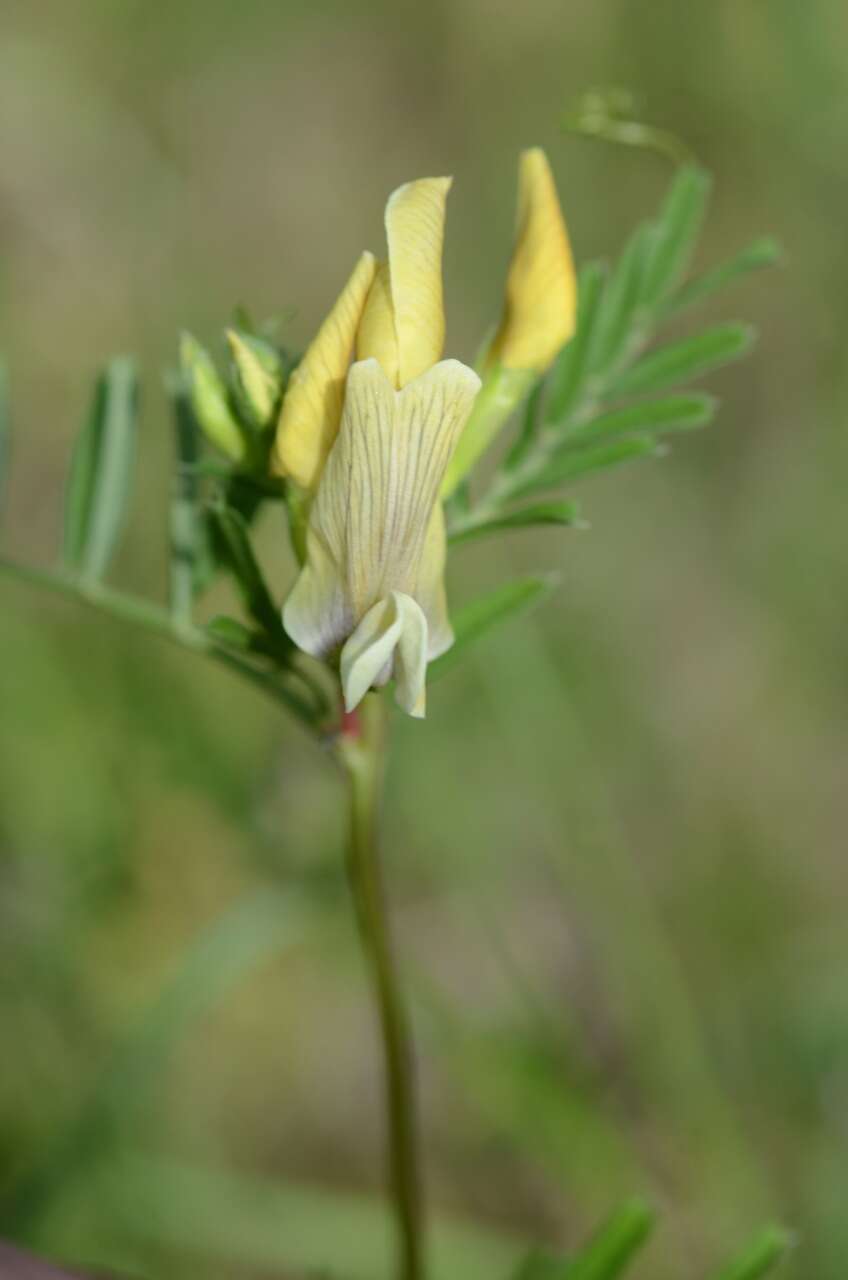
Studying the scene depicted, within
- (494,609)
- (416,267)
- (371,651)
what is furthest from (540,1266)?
(416,267)

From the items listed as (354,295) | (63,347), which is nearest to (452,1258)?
(354,295)

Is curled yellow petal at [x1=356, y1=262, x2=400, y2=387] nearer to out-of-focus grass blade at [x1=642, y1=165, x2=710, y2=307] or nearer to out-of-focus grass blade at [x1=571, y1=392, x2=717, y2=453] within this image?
out-of-focus grass blade at [x1=571, y1=392, x2=717, y2=453]

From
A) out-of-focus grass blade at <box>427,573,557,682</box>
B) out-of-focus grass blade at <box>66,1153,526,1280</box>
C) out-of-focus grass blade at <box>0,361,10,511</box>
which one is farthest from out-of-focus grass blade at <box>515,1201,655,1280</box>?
out-of-focus grass blade at <box>66,1153,526,1280</box>

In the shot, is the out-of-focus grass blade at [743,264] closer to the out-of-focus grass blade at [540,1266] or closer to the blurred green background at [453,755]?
the out-of-focus grass blade at [540,1266]

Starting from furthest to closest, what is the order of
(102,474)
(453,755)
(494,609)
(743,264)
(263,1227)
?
1. (453,755)
2. (263,1227)
3. (102,474)
4. (743,264)
5. (494,609)

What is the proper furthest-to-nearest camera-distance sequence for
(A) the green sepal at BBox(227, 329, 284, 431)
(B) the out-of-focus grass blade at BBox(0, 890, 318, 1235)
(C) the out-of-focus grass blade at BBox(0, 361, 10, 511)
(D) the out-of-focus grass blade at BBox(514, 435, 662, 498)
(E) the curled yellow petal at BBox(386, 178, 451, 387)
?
(B) the out-of-focus grass blade at BBox(0, 890, 318, 1235) → (C) the out-of-focus grass blade at BBox(0, 361, 10, 511) → (D) the out-of-focus grass blade at BBox(514, 435, 662, 498) → (A) the green sepal at BBox(227, 329, 284, 431) → (E) the curled yellow petal at BBox(386, 178, 451, 387)

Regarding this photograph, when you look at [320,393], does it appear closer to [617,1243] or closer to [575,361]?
[575,361]

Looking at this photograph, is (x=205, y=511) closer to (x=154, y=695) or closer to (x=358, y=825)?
(x=358, y=825)
